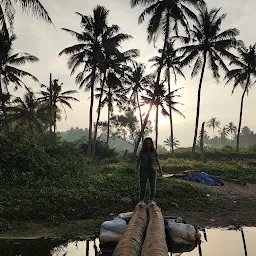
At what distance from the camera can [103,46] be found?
25406 mm

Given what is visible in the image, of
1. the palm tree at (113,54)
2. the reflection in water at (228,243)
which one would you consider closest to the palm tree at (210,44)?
the palm tree at (113,54)

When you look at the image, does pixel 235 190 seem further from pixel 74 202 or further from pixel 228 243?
pixel 228 243

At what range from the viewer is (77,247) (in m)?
6.28

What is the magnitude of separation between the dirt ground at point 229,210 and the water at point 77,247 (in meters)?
1.60

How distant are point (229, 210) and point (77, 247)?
592 cm

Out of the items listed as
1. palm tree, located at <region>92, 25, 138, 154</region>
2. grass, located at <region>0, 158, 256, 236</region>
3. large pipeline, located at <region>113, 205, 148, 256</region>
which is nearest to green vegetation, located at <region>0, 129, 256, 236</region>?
grass, located at <region>0, 158, 256, 236</region>

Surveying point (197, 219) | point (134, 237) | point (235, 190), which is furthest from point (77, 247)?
point (235, 190)

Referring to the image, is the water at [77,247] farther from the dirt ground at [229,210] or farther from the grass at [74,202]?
the dirt ground at [229,210]

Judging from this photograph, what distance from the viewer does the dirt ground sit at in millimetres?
8664

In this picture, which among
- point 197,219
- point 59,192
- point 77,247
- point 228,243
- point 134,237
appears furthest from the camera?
point 59,192

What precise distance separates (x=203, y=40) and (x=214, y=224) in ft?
68.5

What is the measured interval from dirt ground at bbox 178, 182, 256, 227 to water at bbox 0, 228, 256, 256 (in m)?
1.60

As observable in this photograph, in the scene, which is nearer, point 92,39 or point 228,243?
point 228,243

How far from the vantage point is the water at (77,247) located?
19.0 feet
